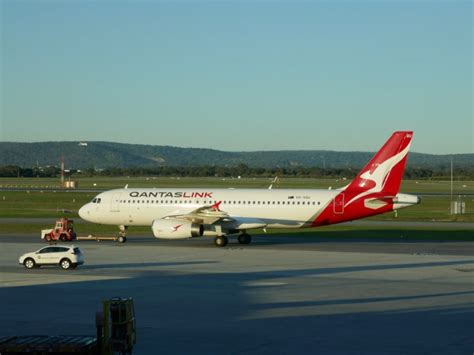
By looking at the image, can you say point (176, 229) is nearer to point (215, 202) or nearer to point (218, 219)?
point (218, 219)

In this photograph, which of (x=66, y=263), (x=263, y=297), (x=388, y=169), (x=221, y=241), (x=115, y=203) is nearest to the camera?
(x=263, y=297)

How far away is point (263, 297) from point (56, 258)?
14.2 m

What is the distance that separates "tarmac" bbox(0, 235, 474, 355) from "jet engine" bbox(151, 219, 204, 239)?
1.06 m

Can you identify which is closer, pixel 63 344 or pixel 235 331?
pixel 63 344

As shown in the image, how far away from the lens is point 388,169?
58.8 metres

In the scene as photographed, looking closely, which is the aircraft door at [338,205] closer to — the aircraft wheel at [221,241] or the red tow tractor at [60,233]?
the aircraft wheel at [221,241]

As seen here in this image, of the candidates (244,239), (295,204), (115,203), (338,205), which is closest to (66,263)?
(244,239)

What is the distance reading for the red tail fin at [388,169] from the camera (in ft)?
193

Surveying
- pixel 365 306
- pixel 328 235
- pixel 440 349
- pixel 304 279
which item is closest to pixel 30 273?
pixel 304 279

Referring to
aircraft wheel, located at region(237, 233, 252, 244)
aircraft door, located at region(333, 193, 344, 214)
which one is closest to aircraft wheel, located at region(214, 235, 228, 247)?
aircraft wheel, located at region(237, 233, 252, 244)

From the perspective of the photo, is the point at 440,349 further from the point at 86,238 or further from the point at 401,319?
the point at 86,238

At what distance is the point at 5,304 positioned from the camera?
32844mm

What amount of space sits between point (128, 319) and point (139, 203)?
130 ft

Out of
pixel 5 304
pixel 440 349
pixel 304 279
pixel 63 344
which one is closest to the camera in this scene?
pixel 63 344
